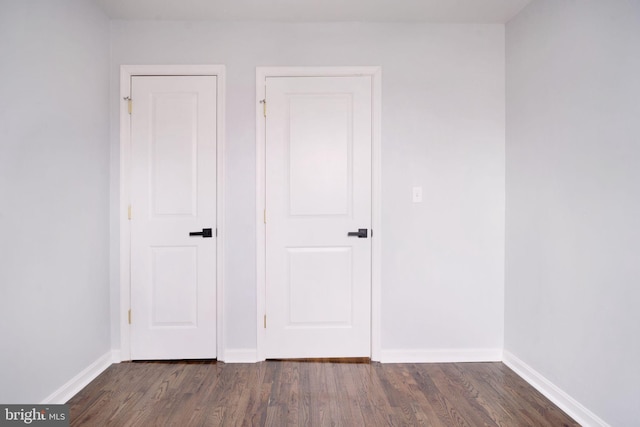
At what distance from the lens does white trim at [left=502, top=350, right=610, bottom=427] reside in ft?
6.67

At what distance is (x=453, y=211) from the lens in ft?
9.43

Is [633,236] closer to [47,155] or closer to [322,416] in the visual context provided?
[322,416]

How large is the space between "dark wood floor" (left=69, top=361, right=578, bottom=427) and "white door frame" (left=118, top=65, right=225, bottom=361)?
29cm

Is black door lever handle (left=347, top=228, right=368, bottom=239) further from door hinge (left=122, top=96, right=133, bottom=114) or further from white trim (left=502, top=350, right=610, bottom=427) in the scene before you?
door hinge (left=122, top=96, right=133, bottom=114)

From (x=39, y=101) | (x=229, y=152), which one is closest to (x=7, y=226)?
(x=39, y=101)

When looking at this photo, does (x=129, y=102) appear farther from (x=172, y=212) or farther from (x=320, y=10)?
(x=320, y=10)

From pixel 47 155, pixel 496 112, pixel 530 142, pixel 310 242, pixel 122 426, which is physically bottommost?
pixel 122 426

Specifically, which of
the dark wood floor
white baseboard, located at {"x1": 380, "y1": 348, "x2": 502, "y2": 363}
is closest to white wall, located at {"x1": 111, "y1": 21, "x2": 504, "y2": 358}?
white baseboard, located at {"x1": 380, "y1": 348, "x2": 502, "y2": 363}

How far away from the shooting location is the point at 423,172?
2.87 m

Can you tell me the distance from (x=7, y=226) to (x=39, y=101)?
705 mm

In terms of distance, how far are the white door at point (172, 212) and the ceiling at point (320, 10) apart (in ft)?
1.42

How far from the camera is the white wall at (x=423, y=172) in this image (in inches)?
112
